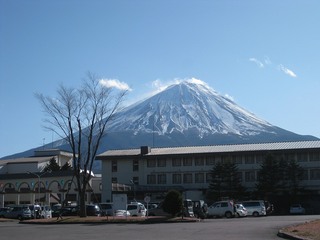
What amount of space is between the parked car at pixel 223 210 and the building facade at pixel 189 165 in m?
21.0

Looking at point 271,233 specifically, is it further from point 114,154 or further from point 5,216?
point 114,154

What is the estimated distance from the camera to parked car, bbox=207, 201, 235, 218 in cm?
5112

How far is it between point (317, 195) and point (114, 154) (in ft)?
104

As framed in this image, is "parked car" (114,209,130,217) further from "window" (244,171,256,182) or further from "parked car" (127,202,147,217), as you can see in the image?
"window" (244,171,256,182)

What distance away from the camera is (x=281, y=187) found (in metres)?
70.2

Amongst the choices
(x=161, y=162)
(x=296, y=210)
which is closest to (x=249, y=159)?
(x=161, y=162)

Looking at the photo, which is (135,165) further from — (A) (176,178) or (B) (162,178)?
(A) (176,178)

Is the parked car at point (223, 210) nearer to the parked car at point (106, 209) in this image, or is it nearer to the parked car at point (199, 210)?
the parked car at point (199, 210)

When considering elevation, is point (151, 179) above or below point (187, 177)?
below

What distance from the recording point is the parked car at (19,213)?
2196 inches

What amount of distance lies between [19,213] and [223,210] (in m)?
21.9

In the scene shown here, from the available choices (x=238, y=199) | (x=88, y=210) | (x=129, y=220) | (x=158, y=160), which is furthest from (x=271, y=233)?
(x=158, y=160)

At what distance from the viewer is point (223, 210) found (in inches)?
2030

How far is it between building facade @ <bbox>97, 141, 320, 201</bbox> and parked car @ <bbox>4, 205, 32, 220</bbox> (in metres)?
22.8
